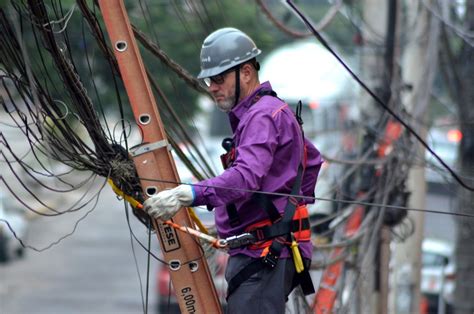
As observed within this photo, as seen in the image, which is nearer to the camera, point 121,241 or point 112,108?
point 112,108

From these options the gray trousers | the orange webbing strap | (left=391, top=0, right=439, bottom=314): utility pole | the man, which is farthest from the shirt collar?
(left=391, top=0, right=439, bottom=314): utility pole

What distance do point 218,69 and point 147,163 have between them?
64 centimetres

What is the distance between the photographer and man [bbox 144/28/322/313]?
575 centimetres

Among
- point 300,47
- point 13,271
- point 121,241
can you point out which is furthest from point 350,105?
point 13,271

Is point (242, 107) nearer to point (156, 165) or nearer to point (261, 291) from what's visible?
point (156, 165)

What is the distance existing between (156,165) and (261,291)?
879 millimetres

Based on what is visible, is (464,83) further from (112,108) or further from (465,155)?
(112,108)

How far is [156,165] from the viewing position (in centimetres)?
603

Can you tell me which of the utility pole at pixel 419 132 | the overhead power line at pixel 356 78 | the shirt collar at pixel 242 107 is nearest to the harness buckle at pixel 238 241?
the shirt collar at pixel 242 107

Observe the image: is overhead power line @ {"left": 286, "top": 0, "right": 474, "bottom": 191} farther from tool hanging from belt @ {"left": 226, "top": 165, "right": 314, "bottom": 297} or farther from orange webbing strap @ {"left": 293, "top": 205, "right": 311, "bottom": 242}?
Result: orange webbing strap @ {"left": 293, "top": 205, "right": 311, "bottom": 242}

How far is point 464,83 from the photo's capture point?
1089 cm

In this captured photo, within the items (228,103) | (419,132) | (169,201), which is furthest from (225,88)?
(419,132)

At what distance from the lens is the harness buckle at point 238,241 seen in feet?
19.0

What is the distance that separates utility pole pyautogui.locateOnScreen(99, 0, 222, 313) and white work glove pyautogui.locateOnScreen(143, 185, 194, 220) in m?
0.45
